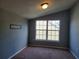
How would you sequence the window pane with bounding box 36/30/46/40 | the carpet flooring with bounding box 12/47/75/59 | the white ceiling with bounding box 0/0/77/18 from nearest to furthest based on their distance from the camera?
the white ceiling with bounding box 0/0/77/18
the carpet flooring with bounding box 12/47/75/59
the window pane with bounding box 36/30/46/40

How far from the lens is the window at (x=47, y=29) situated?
6574 millimetres

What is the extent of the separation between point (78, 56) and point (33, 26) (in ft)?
11.6

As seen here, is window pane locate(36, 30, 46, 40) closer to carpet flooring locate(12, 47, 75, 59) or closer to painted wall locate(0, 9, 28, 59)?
carpet flooring locate(12, 47, 75, 59)

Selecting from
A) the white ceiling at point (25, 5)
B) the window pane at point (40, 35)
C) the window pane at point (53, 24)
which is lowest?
the window pane at point (40, 35)

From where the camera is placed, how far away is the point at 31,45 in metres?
6.71

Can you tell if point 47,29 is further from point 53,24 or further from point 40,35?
point 40,35

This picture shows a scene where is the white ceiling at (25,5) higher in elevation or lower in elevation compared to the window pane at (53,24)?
higher

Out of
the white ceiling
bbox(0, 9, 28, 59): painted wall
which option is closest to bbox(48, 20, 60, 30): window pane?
the white ceiling

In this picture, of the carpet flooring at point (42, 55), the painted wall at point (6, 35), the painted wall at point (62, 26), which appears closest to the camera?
the painted wall at point (6, 35)

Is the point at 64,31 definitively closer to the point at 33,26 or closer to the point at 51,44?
the point at 51,44

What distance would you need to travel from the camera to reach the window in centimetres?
657

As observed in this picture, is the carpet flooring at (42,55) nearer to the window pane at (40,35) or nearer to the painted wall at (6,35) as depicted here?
the painted wall at (6,35)

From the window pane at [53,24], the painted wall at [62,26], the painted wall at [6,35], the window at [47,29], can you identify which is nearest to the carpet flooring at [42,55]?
Answer: the painted wall at [6,35]

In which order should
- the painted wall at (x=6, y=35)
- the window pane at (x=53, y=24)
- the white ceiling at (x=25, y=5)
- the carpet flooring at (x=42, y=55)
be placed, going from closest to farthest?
the white ceiling at (x=25, y=5), the painted wall at (x=6, y=35), the carpet flooring at (x=42, y=55), the window pane at (x=53, y=24)
